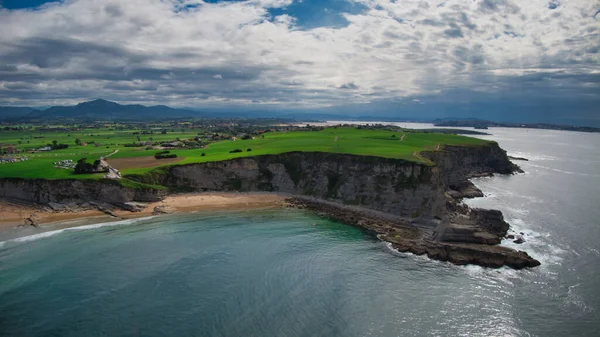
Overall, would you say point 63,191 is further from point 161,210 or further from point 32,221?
point 161,210

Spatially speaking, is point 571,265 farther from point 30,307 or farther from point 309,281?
point 30,307

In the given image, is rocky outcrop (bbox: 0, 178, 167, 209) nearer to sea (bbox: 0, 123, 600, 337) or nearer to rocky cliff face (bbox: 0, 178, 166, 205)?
rocky cliff face (bbox: 0, 178, 166, 205)

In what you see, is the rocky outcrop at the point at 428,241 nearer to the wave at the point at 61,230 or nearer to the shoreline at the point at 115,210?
the shoreline at the point at 115,210

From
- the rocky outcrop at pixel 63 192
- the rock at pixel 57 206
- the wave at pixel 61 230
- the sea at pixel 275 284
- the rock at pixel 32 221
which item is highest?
the rocky outcrop at pixel 63 192

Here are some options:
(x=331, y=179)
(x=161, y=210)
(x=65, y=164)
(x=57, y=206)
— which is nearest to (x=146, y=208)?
(x=161, y=210)

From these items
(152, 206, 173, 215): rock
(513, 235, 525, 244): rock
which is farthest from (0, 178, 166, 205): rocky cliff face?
(513, 235, 525, 244): rock

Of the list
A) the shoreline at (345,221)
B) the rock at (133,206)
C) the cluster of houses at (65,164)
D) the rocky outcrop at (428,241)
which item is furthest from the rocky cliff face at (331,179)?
the cluster of houses at (65,164)

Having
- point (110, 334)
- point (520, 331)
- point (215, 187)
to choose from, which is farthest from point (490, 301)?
point (215, 187)
